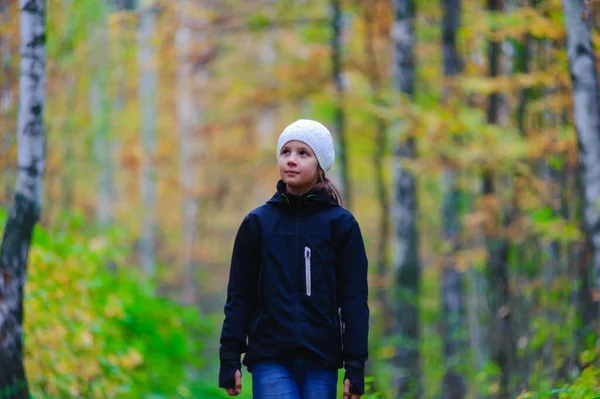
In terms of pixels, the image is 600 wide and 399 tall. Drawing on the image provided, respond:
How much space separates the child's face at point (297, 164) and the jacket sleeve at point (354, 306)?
0.32m

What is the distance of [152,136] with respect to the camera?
2573 centimetres

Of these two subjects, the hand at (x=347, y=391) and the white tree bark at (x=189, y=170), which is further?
the white tree bark at (x=189, y=170)

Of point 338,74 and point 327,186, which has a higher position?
point 338,74

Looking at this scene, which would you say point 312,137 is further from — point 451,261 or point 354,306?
point 451,261

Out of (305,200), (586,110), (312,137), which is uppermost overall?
(586,110)

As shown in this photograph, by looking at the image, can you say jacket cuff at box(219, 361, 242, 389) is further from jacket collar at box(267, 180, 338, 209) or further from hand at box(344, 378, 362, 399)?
jacket collar at box(267, 180, 338, 209)

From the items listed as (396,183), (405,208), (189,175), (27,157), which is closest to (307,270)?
(27,157)

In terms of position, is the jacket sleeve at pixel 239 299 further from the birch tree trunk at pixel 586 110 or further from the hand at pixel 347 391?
the birch tree trunk at pixel 586 110

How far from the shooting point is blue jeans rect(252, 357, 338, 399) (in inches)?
143

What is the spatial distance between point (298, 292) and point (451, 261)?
7872 millimetres

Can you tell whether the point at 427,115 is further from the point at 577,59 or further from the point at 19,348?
the point at 19,348

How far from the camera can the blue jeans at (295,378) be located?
3.64 m

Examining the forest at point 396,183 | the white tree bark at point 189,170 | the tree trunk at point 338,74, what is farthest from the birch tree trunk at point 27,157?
the white tree bark at point 189,170

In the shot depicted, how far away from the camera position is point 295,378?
369 cm
